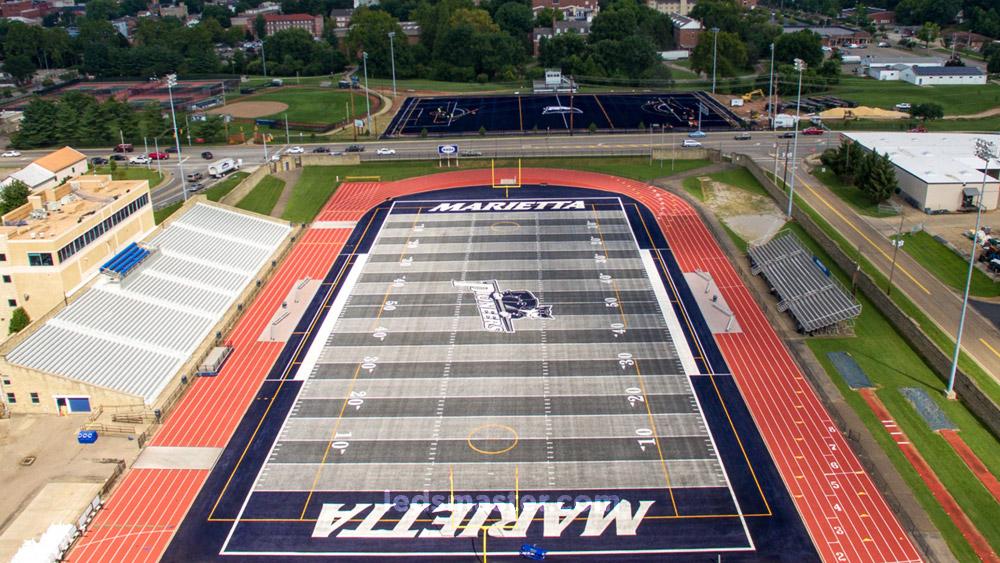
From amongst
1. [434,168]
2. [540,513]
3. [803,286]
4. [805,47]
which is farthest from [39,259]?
[805,47]

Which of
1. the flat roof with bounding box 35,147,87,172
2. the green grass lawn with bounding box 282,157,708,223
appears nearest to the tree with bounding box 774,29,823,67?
the green grass lawn with bounding box 282,157,708,223

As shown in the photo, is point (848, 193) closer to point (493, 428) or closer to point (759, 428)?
point (759, 428)

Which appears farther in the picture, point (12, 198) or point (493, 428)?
point (12, 198)

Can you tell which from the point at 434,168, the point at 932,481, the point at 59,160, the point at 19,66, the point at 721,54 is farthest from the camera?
the point at 19,66

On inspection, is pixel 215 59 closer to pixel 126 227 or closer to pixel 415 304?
pixel 126 227

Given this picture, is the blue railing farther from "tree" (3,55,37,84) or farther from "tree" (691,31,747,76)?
"tree" (3,55,37,84)

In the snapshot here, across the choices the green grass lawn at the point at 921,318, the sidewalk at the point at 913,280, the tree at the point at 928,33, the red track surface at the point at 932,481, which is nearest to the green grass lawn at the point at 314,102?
the sidewalk at the point at 913,280

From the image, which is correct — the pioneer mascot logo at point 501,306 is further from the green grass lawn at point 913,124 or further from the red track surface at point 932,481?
the green grass lawn at point 913,124
